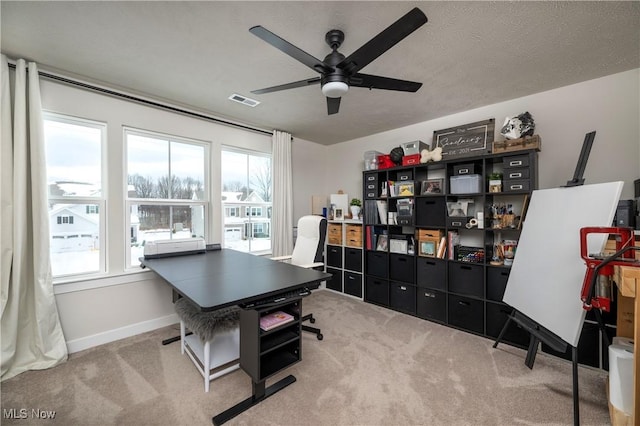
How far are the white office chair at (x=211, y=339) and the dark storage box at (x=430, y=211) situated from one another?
231cm

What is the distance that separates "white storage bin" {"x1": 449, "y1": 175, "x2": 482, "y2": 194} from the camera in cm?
276

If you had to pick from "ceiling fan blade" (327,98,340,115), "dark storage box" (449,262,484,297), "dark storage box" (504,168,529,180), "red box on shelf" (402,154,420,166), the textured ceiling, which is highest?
the textured ceiling

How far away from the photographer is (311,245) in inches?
115

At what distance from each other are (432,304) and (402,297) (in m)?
0.38

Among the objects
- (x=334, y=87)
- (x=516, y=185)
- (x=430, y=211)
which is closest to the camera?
(x=334, y=87)

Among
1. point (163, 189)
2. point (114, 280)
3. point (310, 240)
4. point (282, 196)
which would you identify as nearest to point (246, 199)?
point (282, 196)

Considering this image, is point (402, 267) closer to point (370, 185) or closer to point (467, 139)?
point (370, 185)

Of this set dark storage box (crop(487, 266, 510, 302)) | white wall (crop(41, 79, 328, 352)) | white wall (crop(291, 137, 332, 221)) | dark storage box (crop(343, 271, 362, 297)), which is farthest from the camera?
white wall (crop(291, 137, 332, 221))

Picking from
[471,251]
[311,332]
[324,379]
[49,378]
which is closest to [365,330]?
[311,332]

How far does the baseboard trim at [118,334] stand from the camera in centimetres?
235

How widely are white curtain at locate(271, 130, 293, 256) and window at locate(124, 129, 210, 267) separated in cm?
94

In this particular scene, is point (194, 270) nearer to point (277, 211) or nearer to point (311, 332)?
point (311, 332)

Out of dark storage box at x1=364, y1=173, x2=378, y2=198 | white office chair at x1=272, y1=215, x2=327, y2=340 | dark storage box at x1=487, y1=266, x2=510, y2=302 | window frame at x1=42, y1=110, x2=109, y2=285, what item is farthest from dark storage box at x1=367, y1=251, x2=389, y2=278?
window frame at x1=42, y1=110, x2=109, y2=285

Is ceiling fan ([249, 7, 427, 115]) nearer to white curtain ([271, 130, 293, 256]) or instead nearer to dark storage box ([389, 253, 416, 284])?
white curtain ([271, 130, 293, 256])
